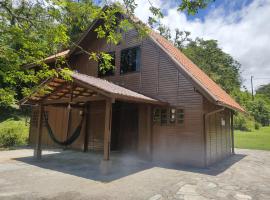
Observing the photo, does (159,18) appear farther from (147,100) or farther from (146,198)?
(146,198)

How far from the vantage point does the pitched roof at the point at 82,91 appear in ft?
23.1

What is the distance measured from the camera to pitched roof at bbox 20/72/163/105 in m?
7.05

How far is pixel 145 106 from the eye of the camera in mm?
9805

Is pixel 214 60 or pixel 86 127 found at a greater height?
pixel 214 60

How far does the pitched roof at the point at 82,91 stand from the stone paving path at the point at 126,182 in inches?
95.1

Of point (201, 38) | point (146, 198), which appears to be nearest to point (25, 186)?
point (146, 198)

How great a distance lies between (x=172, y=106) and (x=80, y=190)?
5.08m

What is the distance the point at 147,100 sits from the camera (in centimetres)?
816

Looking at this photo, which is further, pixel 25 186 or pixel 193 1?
pixel 25 186

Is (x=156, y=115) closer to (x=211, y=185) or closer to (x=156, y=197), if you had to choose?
(x=211, y=185)

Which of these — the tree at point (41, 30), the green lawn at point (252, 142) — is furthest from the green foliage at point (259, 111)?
the tree at point (41, 30)

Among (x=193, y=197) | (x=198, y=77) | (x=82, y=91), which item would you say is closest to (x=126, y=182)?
(x=193, y=197)

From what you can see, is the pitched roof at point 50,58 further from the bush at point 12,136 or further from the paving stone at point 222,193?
the paving stone at point 222,193

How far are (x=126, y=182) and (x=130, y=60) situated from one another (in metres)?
6.40
